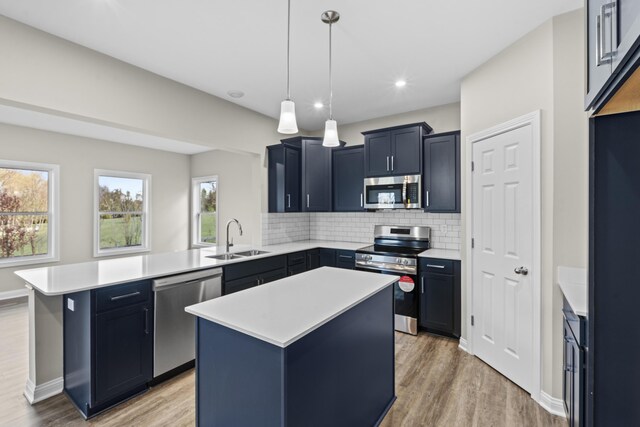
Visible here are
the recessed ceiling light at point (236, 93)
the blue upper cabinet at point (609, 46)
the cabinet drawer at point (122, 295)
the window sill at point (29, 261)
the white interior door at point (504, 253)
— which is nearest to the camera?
the blue upper cabinet at point (609, 46)

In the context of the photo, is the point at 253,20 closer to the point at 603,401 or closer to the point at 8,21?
the point at 8,21

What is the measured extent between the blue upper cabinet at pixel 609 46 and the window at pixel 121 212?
6.55m

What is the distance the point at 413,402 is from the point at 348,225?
2911mm

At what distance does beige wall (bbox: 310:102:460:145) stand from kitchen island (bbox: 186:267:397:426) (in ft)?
9.22

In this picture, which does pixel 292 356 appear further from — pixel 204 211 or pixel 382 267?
pixel 204 211

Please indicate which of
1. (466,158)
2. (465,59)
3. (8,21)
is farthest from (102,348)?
(465,59)

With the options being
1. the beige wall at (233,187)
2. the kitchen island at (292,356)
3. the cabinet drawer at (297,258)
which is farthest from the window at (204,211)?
the kitchen island at (292,356)

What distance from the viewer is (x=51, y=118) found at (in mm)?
4246

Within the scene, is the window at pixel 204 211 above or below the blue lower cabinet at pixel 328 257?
above

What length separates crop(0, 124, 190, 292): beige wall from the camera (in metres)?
4.66

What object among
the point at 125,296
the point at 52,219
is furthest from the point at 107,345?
the point at 52,219

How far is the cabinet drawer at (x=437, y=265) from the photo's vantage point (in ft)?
10.8

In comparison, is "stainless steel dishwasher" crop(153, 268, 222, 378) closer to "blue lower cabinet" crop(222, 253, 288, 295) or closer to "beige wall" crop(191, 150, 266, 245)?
"blue lower cabinet" crop(222, 253, 288, 295)

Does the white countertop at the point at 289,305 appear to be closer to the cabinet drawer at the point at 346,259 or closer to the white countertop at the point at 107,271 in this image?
the white countertop at the point at 107,271
